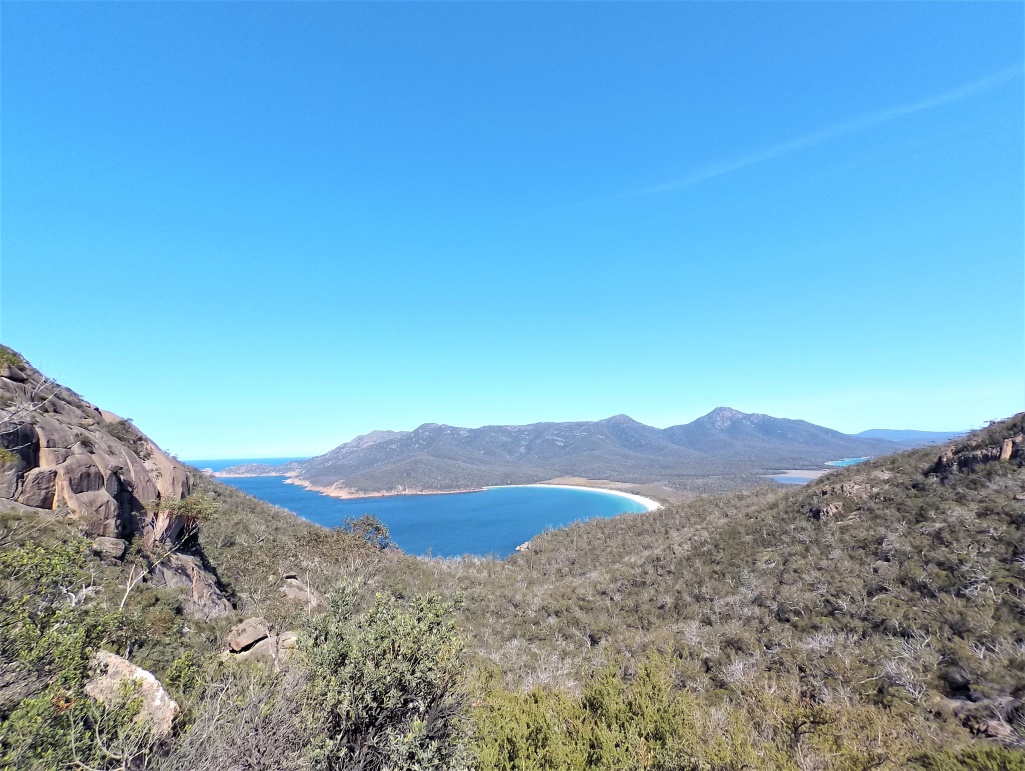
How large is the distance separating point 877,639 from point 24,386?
116 ft

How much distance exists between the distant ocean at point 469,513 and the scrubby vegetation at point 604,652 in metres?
42.8

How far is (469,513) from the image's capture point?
114m

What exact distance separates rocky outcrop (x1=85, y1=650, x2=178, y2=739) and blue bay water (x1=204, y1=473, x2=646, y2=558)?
55905 millimetres

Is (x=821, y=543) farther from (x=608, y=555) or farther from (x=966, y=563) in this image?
(x=608, y=555)

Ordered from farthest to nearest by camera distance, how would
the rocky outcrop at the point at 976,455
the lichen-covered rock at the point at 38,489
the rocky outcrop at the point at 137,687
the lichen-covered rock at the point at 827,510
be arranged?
1. the lichen-covered rock at the point at 827,510
2. the rocky outcrop at the point at 976,455
3. the lichen-covered rock at the point at 38,489
4. the rocky outcrop at the point at 137,687

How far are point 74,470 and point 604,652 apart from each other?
76.3ft

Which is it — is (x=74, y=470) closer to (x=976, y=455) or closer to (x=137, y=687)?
(x=137, y=687)

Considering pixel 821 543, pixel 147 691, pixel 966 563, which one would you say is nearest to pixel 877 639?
pixel 966 563

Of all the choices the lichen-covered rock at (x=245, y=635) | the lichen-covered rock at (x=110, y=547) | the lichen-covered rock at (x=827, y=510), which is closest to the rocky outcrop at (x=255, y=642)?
the lichen-covered rock at (x=245, y=635)

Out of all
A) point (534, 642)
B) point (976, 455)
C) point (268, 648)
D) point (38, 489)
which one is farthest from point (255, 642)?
point (976, 455)

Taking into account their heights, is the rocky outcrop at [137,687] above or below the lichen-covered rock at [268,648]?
above

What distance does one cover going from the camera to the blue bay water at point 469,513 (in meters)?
79.6

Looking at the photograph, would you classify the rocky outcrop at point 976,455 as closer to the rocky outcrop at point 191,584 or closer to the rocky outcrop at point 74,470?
the rocky outcrop at point 191,584

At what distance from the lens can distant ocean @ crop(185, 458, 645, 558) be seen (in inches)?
3130
